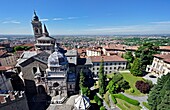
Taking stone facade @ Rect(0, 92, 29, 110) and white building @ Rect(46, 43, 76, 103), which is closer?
stone facade @ Rect(0, 92, 29, 110)

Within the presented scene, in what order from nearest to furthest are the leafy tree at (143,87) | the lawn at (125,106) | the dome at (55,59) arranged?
1. the lawn at (125,106)
2. the dome at (55,59)
3. the leafy tree at (143,87)

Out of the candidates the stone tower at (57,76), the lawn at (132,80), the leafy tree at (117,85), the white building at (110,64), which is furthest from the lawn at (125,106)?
the white building at (110,64)

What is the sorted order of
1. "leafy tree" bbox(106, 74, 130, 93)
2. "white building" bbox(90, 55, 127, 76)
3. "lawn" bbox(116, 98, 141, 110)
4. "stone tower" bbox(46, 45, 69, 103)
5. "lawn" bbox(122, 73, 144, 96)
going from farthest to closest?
"white building" bbox(90, 55, 127, 76), "leafy tree" bbox(106, 74, 130, 93), "lawn" bbox(122, 73, 144, 96), "stone tower" bbox(46, 45, 69, 103), "lawn" bbox(116, 98, 141, 110)

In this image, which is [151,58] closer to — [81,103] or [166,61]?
[166,61]

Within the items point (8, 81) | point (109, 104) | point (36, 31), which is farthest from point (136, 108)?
point (36, 31)

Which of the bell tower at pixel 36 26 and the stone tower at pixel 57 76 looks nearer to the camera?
the stone tower at pixel 57 76

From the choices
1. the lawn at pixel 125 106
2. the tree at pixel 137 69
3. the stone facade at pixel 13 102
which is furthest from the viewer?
the tree at pixel 137 69

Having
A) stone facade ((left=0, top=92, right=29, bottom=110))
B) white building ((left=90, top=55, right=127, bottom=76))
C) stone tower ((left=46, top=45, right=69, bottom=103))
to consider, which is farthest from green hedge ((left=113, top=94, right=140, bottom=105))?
stone facade ((left=0, top=92, right=29, bottom=110))

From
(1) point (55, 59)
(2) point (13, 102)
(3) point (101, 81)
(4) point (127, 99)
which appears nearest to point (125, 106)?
(4) point (127, 99)

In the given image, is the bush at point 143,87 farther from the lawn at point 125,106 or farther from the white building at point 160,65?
the white building at point 160,65

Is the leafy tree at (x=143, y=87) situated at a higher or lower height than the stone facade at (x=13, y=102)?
lower

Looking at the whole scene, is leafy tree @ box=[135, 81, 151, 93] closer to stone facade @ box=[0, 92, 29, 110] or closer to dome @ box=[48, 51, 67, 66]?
dome @ box=[48, 51, 67, 66]

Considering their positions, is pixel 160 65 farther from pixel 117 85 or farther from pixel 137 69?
pixel 117 85
